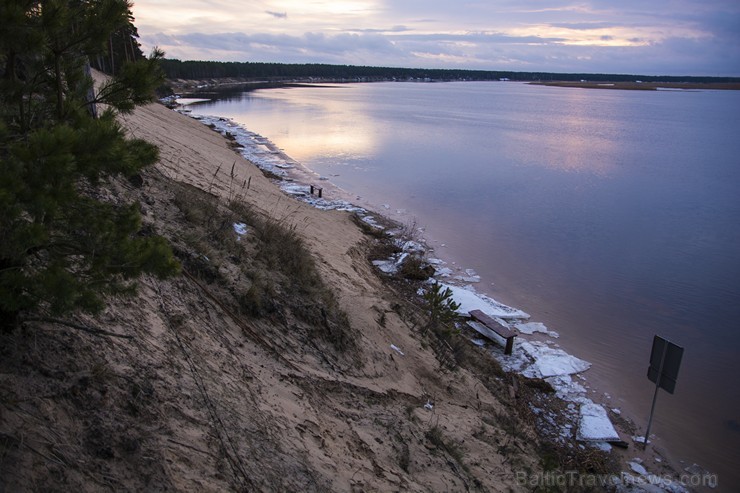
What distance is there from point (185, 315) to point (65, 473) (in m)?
2.53

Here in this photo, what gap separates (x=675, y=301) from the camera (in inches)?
547

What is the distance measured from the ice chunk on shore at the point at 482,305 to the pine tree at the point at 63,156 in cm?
924

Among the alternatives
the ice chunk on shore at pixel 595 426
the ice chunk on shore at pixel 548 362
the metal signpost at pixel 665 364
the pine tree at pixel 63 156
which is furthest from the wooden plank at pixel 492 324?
the pine tree at pixel 63 156

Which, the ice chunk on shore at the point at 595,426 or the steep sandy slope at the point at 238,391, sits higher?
the steep sandy slope at the point at 238,391

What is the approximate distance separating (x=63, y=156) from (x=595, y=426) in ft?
27.9

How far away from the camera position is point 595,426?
832 centimetres

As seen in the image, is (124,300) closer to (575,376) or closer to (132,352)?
(132,352)

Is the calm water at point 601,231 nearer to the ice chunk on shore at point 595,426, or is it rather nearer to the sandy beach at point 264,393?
the ice chunk on shore at point 595,426

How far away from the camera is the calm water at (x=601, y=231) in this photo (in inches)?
394

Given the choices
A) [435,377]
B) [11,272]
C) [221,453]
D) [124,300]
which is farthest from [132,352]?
[435,377]

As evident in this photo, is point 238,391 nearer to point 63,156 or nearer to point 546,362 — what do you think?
point 63,156

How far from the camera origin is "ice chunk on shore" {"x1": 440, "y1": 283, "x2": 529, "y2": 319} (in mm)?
11883

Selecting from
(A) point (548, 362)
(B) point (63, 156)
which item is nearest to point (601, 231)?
(A) point (548, 362)

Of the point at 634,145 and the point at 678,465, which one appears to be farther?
the point at 634,145
